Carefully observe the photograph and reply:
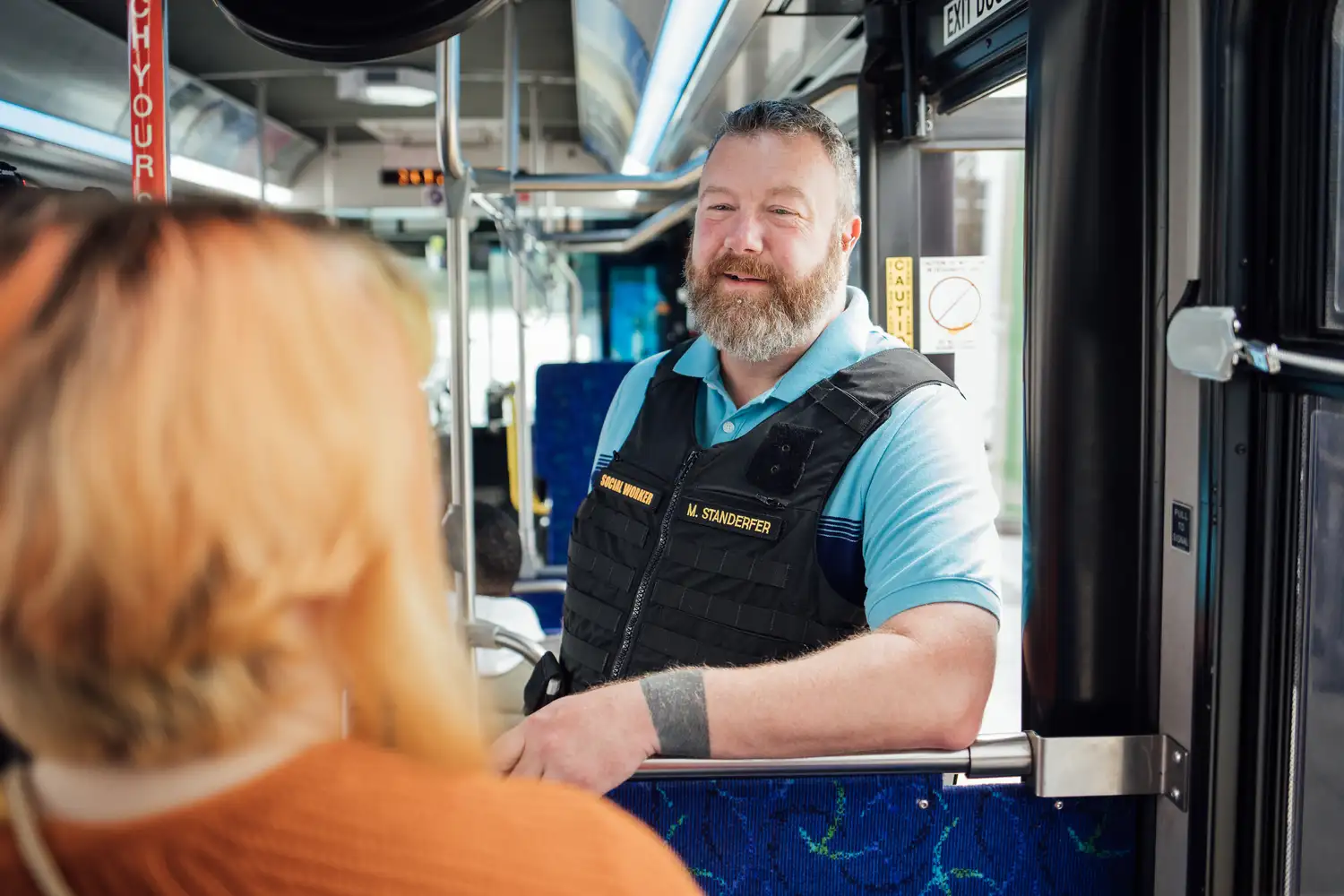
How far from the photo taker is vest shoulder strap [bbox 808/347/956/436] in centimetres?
161

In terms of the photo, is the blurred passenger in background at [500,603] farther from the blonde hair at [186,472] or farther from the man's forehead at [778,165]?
the blonde hair at [186,472]

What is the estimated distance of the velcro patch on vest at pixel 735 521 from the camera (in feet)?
5.25

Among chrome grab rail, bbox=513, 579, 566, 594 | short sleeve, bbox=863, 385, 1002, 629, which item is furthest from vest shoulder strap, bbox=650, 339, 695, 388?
chrome grab rail, bbox=513, 579, 566, 594

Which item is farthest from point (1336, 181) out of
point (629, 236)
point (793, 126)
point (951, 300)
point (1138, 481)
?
point (629, 236)

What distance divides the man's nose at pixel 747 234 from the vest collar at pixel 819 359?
19 centimetres

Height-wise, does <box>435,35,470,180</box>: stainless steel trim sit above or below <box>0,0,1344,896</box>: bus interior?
above

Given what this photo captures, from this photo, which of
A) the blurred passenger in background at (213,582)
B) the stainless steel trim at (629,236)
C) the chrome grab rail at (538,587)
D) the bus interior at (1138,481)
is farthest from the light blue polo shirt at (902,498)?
the chrome grab rail at (538,587)

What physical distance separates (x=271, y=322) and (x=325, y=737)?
23 cm

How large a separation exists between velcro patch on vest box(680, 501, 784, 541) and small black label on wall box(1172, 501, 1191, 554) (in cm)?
53

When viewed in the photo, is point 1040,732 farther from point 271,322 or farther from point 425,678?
point 271,322

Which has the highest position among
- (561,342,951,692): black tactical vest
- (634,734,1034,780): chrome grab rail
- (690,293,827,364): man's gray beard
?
(690,293,827,364): man's gray beard

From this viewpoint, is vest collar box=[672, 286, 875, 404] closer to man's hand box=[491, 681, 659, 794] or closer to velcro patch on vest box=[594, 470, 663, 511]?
Answer: velcro patch on vest box=[594, 470, 663, 511]

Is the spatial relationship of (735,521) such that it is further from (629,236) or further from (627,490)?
(629,236)

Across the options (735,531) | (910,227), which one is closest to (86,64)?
(910,227)
